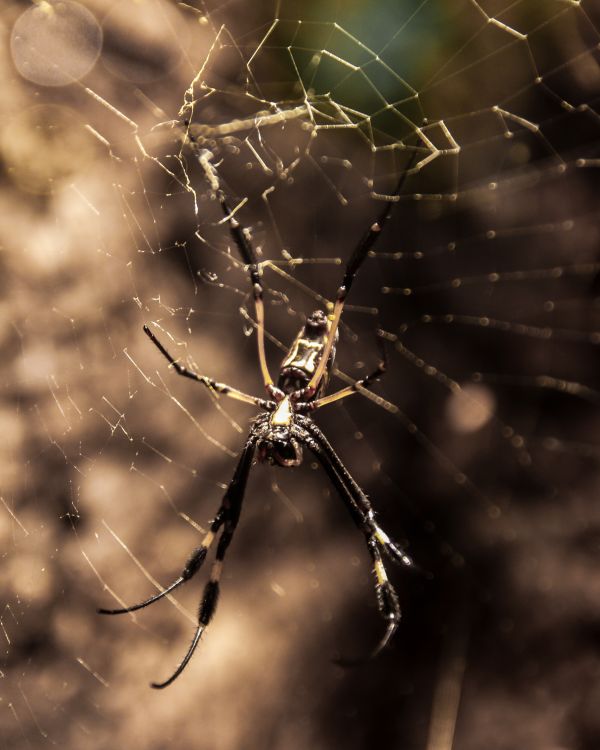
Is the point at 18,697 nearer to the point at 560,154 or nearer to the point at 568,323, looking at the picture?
the point at 568,323

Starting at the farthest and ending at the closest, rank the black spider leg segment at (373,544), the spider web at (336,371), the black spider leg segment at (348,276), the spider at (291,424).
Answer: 1. the spider web at (336,371)
2. the black spider leg segment at (373,544)
3. the spider at (291,424)
4. the black spider leg segment at (348,276)

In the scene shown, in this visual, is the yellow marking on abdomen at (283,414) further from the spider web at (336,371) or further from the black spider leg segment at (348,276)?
the spider web at (336,371)

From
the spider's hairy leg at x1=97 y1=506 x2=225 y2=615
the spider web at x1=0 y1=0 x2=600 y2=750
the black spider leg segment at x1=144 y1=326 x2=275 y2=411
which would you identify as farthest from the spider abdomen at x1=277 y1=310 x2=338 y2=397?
the spider web at x1=0 y1=0 x2=600 y2=750

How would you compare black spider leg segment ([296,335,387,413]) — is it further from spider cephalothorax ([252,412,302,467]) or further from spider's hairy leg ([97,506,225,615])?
spider's hairy leg ([97,506,225,615])

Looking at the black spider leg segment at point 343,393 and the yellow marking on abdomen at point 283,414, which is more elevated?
the black spider leg segment at point 343,393

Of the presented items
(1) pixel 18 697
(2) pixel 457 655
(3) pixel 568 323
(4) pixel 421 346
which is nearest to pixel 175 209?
(4) pixel 421 346

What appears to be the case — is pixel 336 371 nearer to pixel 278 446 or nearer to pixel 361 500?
pixel 361 500

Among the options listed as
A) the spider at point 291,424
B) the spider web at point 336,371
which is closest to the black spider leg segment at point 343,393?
the spider at point 291,424
